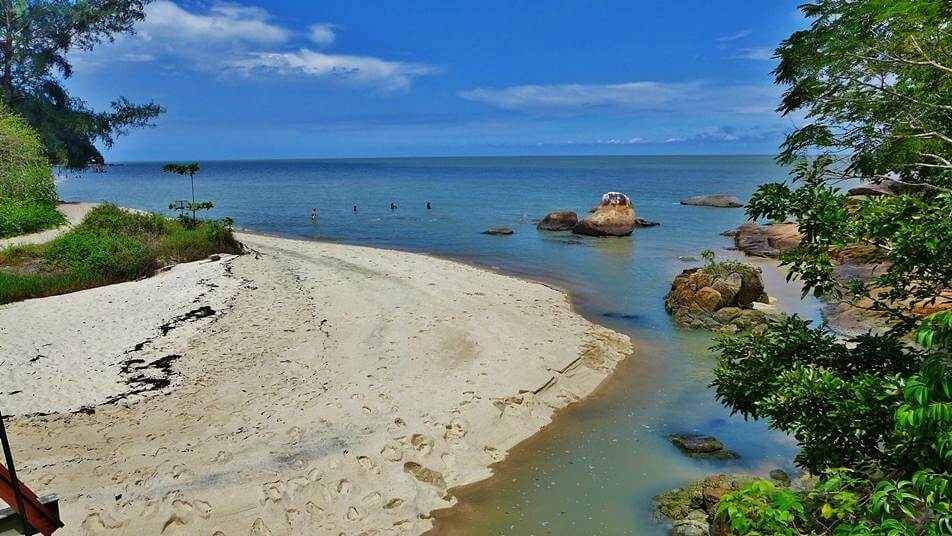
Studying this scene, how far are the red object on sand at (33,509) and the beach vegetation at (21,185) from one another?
28477 millimetres

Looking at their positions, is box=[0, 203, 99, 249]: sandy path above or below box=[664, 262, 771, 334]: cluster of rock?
above

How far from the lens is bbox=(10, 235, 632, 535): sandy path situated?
9.10 meters

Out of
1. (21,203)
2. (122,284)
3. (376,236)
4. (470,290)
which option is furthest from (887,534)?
(376,236)

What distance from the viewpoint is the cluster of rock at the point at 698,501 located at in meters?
9.03

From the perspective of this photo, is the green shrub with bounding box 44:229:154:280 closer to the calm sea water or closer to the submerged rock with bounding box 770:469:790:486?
the calm sea water

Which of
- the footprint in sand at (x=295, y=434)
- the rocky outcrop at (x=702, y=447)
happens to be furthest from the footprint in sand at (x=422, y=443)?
the rocky outcrop at (x=702, y=447)

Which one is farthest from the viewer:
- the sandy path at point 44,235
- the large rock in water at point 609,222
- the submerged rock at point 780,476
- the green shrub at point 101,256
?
the large rock in water at point 609,222

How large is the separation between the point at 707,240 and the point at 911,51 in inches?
1360

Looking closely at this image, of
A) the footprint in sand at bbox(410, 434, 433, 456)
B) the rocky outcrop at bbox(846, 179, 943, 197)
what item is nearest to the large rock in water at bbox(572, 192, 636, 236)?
the rocky outcrop at bbox(846, 179, 943, 197)

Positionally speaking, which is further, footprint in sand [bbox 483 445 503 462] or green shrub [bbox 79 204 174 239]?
green shrub [bbox 79 204 174 239]

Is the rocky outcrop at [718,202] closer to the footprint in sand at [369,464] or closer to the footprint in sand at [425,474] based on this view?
the footprint in sand at [425,474]

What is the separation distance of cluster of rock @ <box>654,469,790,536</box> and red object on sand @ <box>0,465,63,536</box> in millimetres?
8185

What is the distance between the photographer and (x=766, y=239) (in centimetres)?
3662

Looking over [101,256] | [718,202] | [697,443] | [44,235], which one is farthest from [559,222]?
[697,443]
